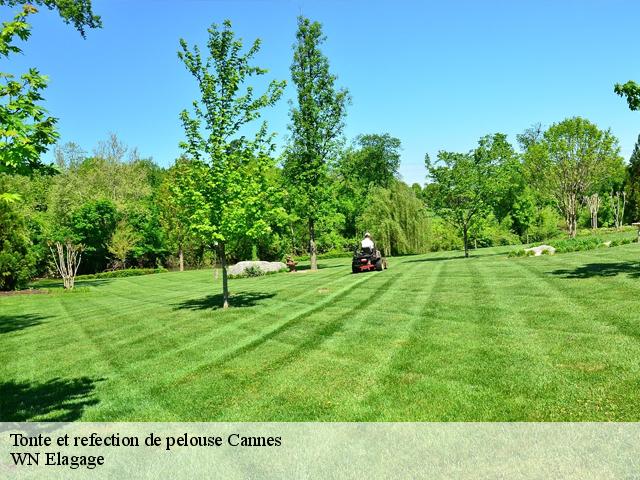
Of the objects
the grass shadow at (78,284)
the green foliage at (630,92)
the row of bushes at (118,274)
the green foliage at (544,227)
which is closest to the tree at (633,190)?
the green foliage at (544,227)

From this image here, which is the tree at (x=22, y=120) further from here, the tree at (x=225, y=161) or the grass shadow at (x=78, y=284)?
the grass shadow at (x=78, y=284)

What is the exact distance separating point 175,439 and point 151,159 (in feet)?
342

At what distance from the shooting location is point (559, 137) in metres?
32.7

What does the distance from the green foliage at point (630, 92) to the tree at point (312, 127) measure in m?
17.8

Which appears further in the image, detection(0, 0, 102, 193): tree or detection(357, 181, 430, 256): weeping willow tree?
detection(357, 181, 430, 256): weeping willow tree

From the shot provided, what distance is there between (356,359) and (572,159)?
103 ft

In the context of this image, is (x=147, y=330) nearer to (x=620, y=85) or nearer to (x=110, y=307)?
(x=110, y=307)

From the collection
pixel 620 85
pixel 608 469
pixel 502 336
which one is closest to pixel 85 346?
pixel 502 336

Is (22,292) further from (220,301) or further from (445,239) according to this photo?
(445,239)

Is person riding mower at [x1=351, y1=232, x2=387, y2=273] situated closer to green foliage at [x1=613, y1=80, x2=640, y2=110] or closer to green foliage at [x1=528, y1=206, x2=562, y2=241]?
green foliage at [x1=613, y1=80, x2=640, y2=110]

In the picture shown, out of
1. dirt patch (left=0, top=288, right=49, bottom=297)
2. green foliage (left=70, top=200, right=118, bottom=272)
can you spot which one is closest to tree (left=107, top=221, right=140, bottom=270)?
green foliage (left=70, top=200, right=118, bottom=272)

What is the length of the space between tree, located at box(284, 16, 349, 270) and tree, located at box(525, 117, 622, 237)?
15355 millimetres

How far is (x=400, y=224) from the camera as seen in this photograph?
43312 millimetres

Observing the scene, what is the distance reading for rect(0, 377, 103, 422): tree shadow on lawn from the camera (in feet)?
20.2
